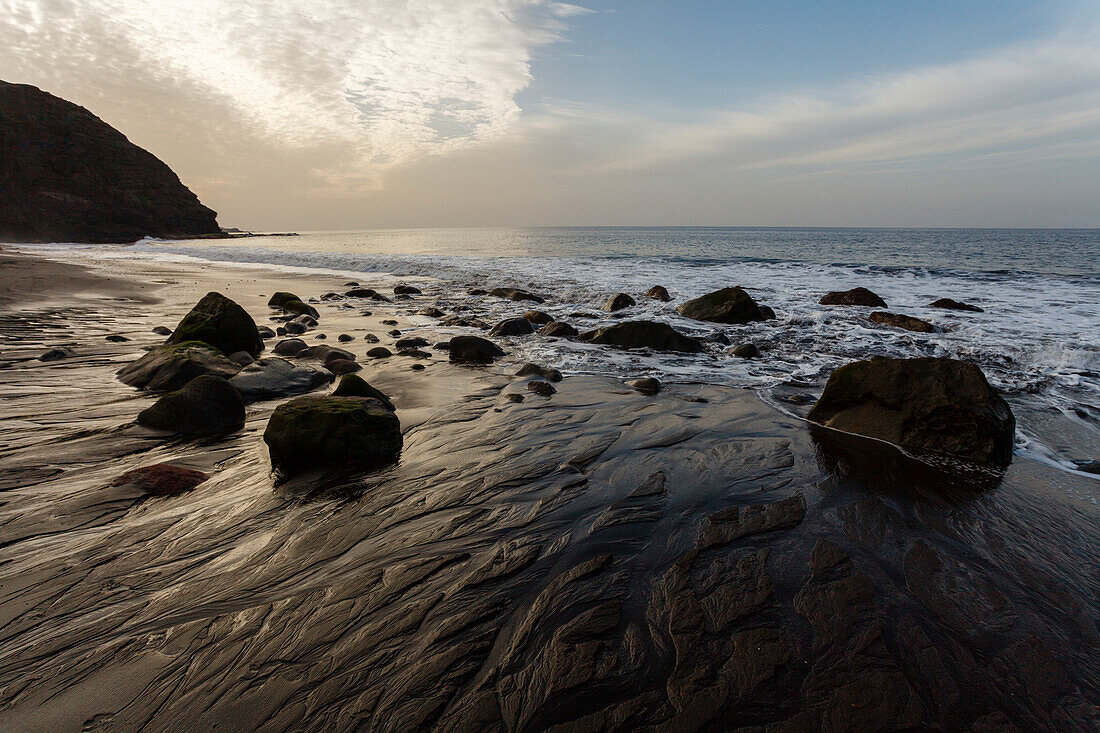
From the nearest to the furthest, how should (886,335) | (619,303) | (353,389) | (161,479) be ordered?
(161,479) → (353,389) → (886,335) → (619,303)

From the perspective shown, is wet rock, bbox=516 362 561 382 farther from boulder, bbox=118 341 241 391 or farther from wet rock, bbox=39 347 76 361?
wet rock, bbox=39 347 76 361

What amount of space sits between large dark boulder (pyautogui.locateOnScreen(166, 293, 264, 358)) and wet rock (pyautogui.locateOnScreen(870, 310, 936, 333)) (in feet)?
42.3

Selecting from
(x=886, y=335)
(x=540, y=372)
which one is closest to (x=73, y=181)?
(x=540, y=372)

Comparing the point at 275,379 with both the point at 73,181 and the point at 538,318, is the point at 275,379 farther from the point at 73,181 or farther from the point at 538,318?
the point at 73,181

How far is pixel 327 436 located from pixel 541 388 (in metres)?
2.95

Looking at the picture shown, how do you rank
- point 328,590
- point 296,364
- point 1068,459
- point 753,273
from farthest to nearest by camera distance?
point 753,273 → point 296,364 → point 1068,459 → point 328,590

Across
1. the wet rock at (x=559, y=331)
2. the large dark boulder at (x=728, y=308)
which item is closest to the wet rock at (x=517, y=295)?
Answer: the wet rock at (x=559, y=331)

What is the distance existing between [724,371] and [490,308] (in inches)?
328

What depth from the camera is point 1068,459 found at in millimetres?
4520

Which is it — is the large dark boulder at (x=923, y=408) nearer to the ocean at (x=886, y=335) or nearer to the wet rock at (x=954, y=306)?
the ocean at (x=886, y=335)

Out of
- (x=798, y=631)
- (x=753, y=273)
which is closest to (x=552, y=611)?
(x=798, y=631)

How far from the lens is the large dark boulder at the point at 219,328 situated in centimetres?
739

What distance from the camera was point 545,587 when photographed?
2.79 meters

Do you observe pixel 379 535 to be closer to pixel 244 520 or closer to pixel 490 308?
pixel 244 520
